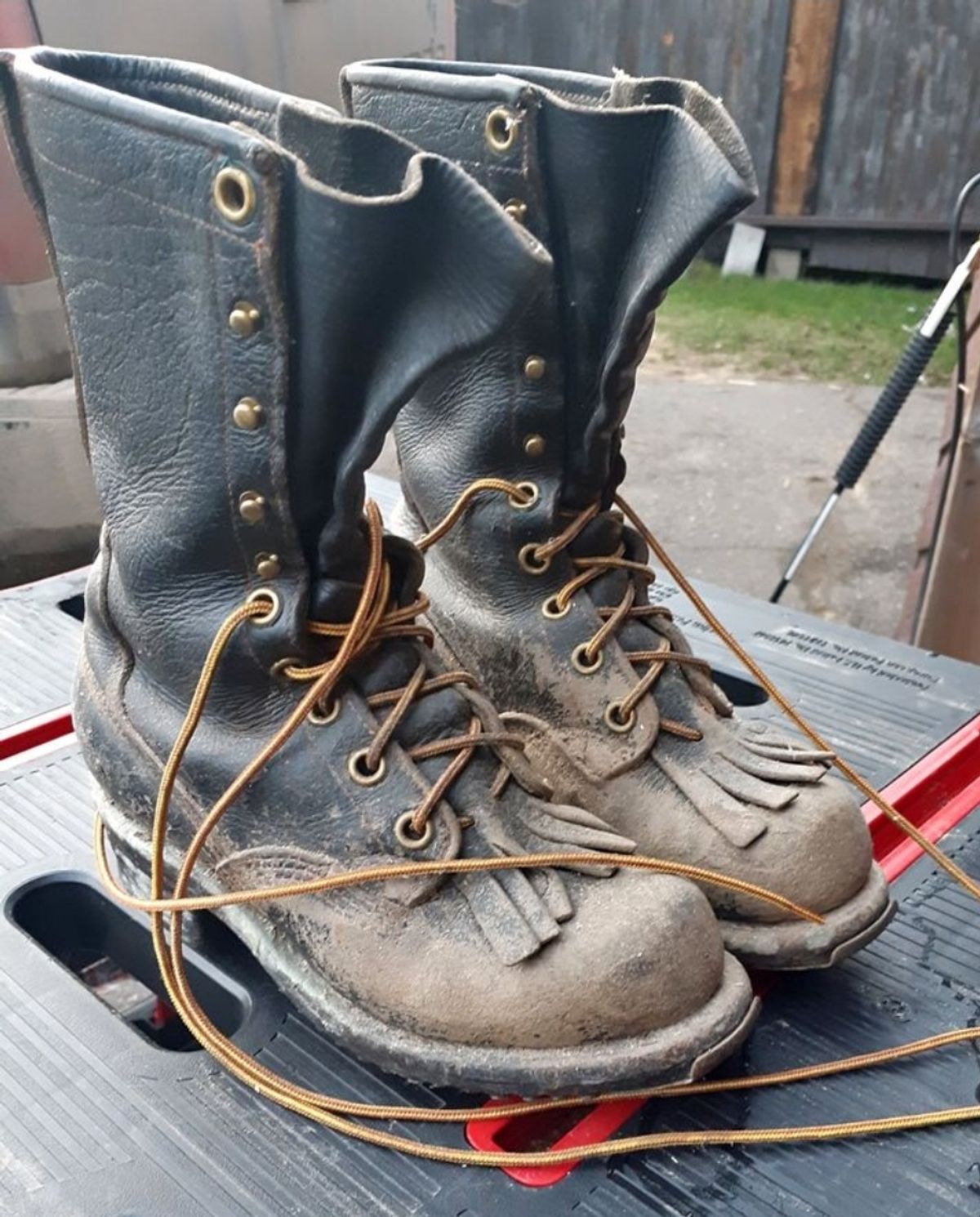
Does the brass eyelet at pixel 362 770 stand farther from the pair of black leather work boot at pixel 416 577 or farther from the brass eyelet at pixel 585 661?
the brass eyelet at pixel 585 661

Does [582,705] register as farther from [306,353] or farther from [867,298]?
[867,298]

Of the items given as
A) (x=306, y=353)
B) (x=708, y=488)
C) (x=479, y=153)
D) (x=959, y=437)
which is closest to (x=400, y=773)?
(x=306, y=353)

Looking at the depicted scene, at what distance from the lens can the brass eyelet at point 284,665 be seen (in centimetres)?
66

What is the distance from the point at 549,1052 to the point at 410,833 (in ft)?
0.44

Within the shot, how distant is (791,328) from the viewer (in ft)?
12.1

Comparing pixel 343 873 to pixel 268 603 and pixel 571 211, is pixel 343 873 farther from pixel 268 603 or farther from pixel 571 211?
pixel 571 211

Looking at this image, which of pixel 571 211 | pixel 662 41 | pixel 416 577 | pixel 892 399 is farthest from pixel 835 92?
pixel 416 577

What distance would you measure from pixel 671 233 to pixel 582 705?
300 mm

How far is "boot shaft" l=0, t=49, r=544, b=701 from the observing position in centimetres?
54

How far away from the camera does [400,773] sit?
0.67 m

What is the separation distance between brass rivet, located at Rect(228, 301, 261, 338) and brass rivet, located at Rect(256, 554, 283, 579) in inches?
4.7

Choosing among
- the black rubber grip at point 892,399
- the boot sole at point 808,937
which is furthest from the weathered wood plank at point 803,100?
the boot sole at point 808,937

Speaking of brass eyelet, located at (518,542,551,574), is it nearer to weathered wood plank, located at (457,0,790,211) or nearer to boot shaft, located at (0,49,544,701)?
boot shaft, located at (0,49,544,701)

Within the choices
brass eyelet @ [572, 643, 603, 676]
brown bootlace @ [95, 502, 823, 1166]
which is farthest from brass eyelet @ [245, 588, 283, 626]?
brass eyelet @ [572, 643, 603, 676]
